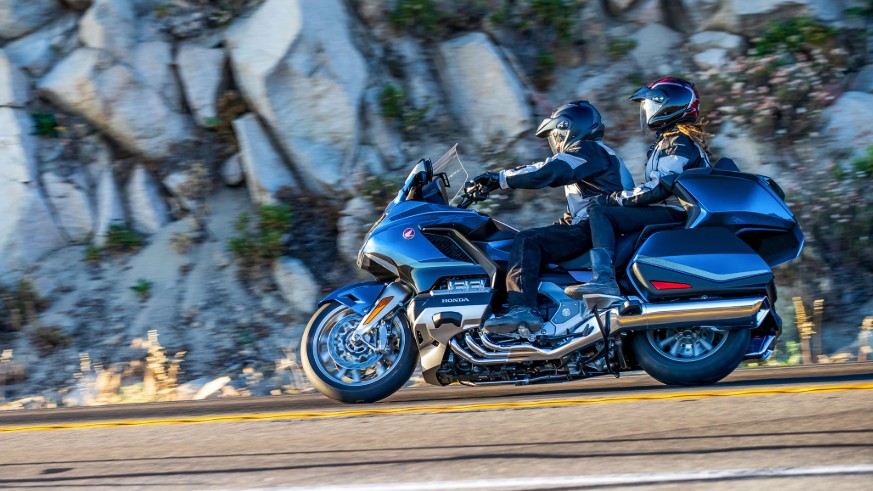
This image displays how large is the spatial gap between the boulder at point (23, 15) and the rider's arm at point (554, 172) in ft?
29.3

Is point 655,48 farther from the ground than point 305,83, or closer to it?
closer to it

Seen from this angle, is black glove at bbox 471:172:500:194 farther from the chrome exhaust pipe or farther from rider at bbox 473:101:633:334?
the chrome exhaust pipe

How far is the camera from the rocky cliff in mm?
11922

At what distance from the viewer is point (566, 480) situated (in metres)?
4.44

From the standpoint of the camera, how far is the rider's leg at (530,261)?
6.91m

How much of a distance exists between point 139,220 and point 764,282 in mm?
8248

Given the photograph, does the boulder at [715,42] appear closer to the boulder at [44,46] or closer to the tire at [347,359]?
the boulder at [44,46]

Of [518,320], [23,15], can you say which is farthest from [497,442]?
[23,15]

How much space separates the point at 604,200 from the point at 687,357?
1.18 meters

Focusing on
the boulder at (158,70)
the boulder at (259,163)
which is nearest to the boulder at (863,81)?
the boulder at (259,163)

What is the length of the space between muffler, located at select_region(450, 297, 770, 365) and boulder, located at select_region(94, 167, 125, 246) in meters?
→ 7.06

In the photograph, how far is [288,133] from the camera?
12.9m

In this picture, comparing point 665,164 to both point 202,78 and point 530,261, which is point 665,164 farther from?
point 202,78

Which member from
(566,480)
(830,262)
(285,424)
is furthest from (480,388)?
(830,262)
